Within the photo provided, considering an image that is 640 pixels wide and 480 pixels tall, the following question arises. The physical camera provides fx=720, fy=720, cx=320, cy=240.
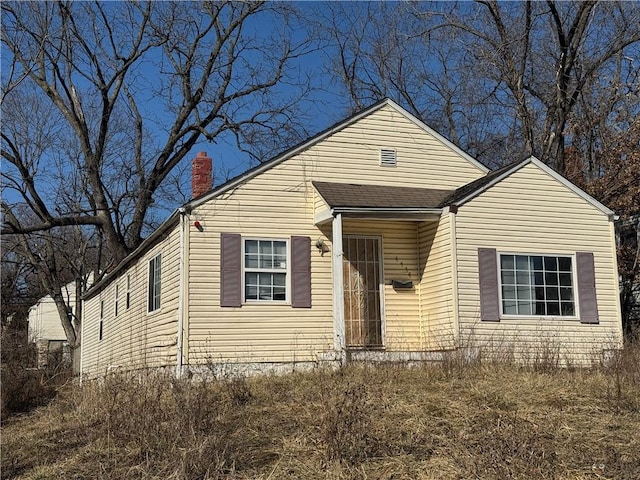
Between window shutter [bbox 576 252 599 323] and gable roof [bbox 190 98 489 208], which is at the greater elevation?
gable roof [bbox 190 98 489 208]

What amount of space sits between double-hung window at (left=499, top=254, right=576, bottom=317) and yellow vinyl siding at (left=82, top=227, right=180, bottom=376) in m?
6.28

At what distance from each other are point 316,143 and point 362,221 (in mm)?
1876

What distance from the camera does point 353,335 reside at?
46.6ft

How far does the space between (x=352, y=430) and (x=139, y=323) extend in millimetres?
10731

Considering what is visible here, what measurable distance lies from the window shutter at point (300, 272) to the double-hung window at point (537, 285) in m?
3.68

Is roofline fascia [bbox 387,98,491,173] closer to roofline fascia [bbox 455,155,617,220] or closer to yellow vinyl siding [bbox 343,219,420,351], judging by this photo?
roofline fascia [bbox 455,155,617,220]

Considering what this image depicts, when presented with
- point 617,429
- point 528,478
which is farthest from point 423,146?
point 528,478

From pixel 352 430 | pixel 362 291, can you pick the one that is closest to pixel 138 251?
pixel 362 291

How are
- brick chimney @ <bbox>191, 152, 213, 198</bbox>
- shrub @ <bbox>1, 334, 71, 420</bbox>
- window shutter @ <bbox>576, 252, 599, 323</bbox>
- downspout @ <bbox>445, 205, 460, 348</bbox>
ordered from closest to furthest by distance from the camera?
downspout @ <bbox>445, 205, 460, 348</bbox>, shrub @ <bbox>1, 334, 71, 420</bbox>, window shutter @ <bbox>576, 252, 599, 323</bbox>, brick chimney @ <bbox>191, 152, 213, 198</bbox>

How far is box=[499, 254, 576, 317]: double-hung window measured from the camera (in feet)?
45.1

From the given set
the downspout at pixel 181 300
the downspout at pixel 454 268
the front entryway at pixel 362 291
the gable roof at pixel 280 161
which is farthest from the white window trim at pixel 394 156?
the downspout at pixel 181 300

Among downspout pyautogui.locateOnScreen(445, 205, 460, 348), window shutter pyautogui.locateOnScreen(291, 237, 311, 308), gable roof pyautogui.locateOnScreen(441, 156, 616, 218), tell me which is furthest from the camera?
gable roof pyautogui.locateOnScreen(441, 156, 616, 218)

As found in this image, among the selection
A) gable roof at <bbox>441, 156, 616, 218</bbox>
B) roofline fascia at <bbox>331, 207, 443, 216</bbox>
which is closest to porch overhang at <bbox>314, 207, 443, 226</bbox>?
roofline fascia at <bbox>331, 207, 443, 216</bbox>

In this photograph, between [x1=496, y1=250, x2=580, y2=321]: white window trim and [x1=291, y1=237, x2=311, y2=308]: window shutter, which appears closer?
[x1=496, y1=250, x2=580, y2=321]: white window trim
